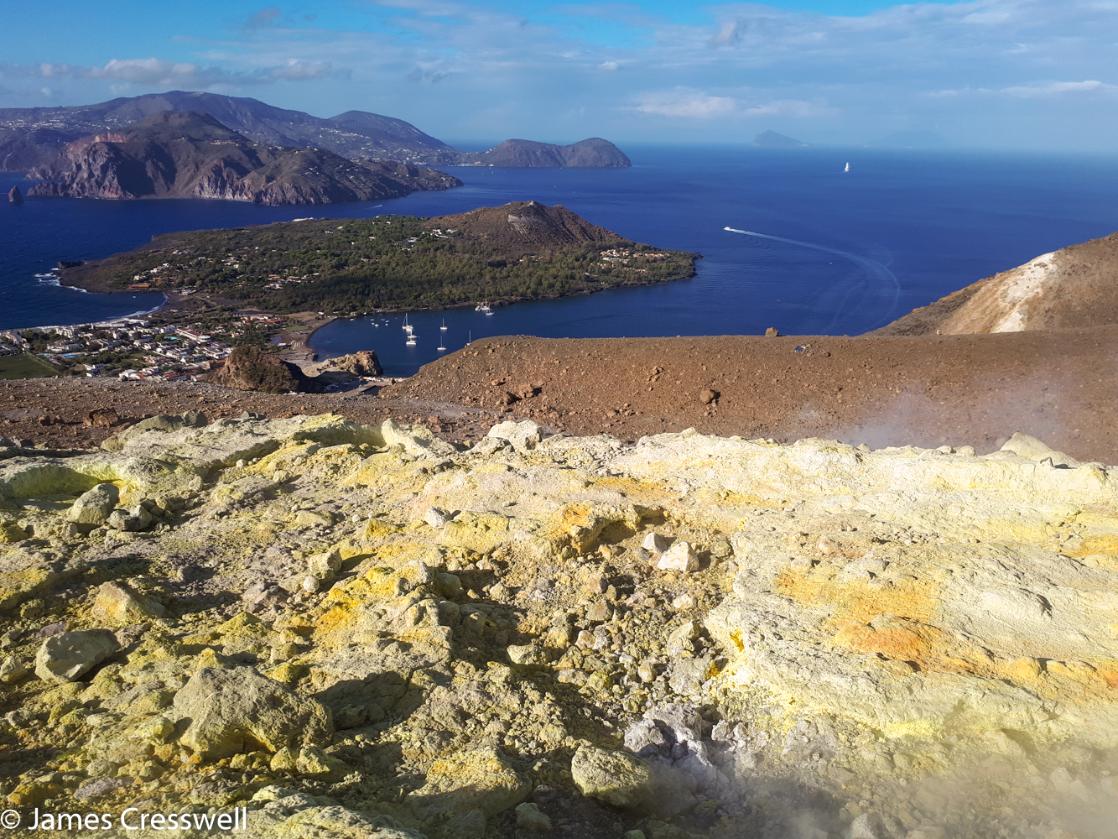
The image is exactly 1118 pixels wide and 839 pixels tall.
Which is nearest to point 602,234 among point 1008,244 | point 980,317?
point 1008,244

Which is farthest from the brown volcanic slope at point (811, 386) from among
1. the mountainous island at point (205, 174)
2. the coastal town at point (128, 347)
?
the mountainous island at point (205, 174)

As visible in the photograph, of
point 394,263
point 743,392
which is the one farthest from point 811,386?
point 394,263

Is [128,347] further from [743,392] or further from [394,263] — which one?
[743,392]

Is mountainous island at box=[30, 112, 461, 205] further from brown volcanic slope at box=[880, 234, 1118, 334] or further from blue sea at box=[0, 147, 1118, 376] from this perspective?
brown volcanic slope at box=[880, 234, 1118, 334]

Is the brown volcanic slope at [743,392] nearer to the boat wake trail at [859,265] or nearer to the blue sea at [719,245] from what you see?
the blue sea at [719,245]

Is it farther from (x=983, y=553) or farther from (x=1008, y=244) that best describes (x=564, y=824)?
(x=1008, y=244)

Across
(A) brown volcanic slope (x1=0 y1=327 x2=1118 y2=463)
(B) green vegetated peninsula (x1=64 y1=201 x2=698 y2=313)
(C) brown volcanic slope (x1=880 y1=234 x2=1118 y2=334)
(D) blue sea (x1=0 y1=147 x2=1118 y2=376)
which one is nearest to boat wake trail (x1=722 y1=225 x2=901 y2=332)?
(D) blue sea (x1=0 y1=147 x2=1118 y2=376)
